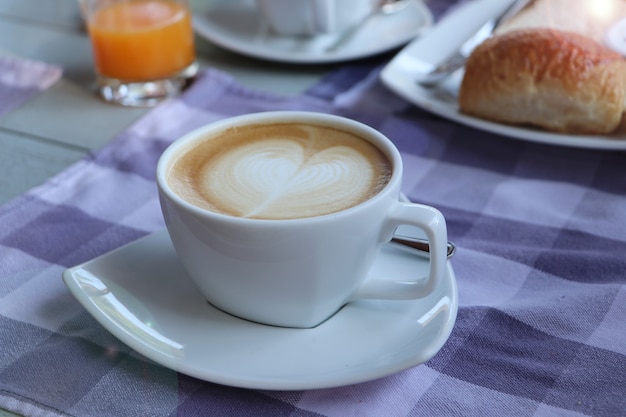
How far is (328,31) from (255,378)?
87 centimetres

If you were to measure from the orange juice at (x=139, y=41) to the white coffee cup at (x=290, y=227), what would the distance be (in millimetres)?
540

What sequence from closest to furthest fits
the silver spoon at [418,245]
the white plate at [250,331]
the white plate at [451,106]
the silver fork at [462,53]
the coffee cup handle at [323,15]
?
the white plate at [250,331] → the silver spoon at [418,245] → the white plate at [451,106] → the silver fork at [462,53] → the coffee cup handle at [323,15]

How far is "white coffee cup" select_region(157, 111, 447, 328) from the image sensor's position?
665mm

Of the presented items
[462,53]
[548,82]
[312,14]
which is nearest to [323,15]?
[312,14]

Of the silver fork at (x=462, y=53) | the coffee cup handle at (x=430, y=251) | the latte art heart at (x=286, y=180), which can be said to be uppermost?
the latte art heart at (x=286, y=180)

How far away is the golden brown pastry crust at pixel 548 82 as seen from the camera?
41.1 inches

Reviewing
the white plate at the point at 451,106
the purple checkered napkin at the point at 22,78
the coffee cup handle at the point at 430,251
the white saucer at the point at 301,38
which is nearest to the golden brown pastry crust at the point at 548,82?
the white plate at the point at 451,106

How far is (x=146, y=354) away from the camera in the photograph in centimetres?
68

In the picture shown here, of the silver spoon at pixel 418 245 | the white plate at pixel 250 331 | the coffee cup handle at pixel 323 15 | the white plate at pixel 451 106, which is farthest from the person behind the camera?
the coffee cup handle at pixel 323 15

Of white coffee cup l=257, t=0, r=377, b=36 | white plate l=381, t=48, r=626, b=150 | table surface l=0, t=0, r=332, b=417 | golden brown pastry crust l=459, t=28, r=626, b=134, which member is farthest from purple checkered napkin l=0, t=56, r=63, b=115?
golden brown pastry crust l=459, t=28, r=626, b=134

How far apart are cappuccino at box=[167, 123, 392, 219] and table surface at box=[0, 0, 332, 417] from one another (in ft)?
1.27

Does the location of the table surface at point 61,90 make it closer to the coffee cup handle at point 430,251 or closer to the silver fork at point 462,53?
the silver fork at point 462,53

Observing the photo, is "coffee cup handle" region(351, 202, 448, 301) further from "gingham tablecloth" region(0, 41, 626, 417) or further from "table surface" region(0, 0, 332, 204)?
"table surface" region(0, 0, 332, 204)

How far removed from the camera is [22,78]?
1353mm
